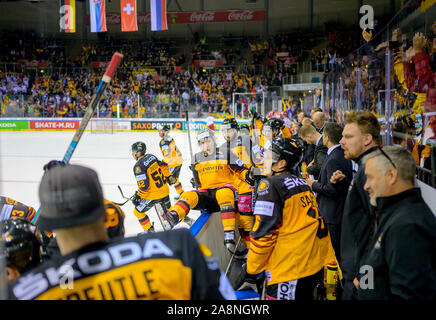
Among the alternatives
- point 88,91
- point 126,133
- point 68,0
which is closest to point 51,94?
point 88,91

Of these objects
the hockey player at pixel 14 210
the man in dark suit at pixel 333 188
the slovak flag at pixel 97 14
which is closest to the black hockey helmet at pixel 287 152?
Result: the man in dark suit at pixel 333 188

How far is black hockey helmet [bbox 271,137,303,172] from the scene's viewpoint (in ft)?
7.98

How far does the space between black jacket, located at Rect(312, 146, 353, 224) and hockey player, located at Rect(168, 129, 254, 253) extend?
43.8 inches

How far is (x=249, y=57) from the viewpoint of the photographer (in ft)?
92.0

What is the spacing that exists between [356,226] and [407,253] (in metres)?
0.68

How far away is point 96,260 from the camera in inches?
43.2

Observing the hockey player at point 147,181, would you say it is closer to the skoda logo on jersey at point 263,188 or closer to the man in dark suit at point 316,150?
the man in dark suit at point 316,150

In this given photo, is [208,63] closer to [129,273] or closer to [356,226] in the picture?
[356,226]

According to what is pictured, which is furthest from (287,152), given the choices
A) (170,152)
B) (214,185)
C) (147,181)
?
(170,152)

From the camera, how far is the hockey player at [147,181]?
540 centimetres

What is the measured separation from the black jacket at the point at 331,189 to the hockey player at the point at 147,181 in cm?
271

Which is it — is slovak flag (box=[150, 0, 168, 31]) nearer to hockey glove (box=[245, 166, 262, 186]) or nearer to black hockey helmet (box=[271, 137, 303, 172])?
hockey glove (box=[245, 166, 262, 186])

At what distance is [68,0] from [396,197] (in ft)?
34.4
